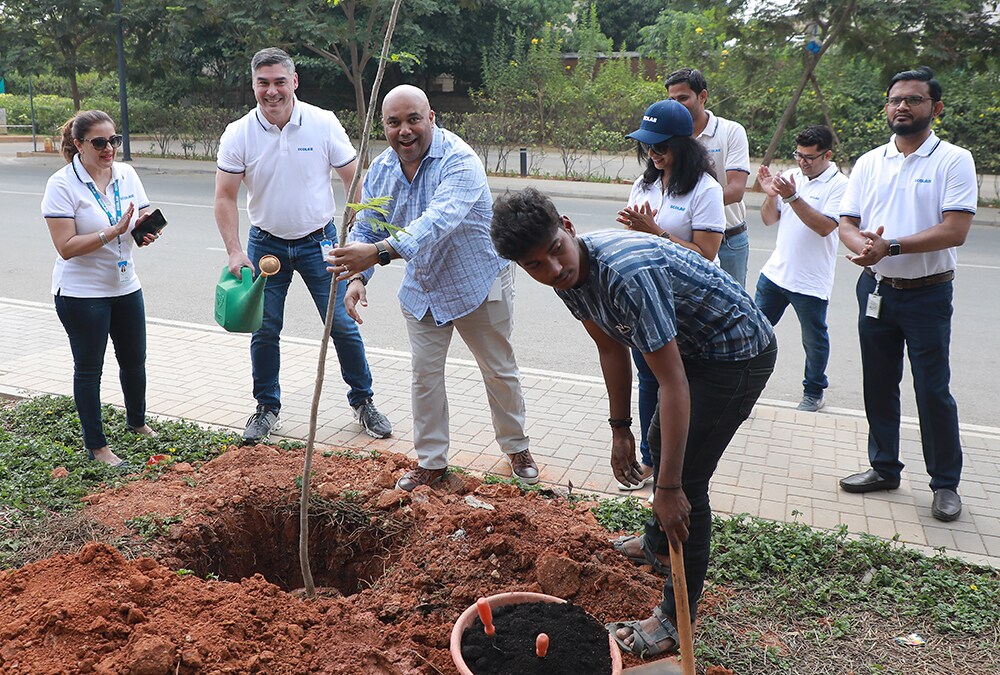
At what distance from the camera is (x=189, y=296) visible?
966 cm

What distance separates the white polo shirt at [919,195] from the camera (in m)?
4.50

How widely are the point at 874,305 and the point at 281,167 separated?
3.51 metres

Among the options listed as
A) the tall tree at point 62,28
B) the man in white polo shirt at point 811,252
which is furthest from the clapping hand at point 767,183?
the tall tree at point 62,28

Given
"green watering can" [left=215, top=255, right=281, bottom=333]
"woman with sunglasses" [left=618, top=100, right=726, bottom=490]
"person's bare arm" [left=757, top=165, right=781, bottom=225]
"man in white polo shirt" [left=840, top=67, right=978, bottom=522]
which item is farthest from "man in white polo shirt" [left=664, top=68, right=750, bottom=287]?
"green watering can" [left=215, top=255, right=281, bottom=333]

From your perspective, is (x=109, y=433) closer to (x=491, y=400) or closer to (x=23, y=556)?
(x=23, y=556)

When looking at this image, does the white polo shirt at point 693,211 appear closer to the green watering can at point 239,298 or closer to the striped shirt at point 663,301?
the striped shirt at point 663,301

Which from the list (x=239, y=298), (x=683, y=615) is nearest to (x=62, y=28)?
(x=239, y=298)

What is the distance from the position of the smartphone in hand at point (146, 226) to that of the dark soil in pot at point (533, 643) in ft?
10.2

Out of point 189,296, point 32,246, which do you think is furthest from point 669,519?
point 32,246

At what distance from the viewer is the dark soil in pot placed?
2.98 meters

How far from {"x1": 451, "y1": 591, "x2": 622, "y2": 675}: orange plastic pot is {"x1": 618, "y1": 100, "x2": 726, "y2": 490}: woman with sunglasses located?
3.56 feet

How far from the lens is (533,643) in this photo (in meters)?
3.08

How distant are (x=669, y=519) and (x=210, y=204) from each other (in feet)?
50.3

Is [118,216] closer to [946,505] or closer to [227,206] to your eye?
[227,206]
